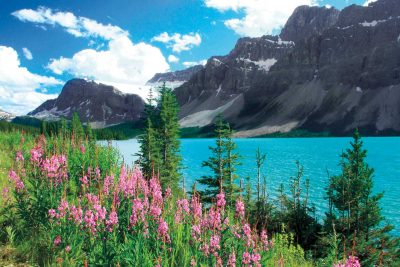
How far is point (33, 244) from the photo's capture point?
303 inches

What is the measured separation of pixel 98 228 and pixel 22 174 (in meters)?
4.28

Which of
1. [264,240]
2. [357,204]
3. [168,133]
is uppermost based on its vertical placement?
[168,133]

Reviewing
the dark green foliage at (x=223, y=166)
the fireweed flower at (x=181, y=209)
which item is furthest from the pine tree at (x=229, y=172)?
the fireweed flower at (x=181, y=209)

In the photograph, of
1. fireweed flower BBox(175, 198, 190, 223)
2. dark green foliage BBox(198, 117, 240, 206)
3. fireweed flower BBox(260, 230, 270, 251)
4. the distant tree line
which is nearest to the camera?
fireweed flower BBox(260, 230, 270, 251)

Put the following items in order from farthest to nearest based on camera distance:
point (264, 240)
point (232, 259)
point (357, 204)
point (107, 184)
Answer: point (357, 204) → point (107, 184) → point (264, 240) → point (232, 259)

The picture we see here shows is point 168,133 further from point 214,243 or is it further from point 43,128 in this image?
point 214,243

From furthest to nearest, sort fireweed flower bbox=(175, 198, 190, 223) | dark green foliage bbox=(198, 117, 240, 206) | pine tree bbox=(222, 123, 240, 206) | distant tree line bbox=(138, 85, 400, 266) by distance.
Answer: dark green foliage bbox=(198, 117, 240, 206) → pine tree bbox=(222, 123, 240, 206) → distant tree line bbox=(138, 85, 400, 266) → fireweed flower bbox=(175, 198, 190, 223)

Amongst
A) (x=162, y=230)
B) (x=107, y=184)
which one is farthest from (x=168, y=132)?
(x=162, y=230)

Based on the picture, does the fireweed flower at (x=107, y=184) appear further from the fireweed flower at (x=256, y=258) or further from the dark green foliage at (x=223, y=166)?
the dark green foliage at (x=223, y=166)

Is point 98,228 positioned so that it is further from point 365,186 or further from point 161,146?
point 161,146

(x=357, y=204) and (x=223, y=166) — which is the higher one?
(x=223, y=166)

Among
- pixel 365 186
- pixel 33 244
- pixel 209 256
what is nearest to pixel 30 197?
pixel 33 244

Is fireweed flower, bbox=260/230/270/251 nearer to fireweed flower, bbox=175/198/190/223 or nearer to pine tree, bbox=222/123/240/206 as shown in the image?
fireweed flower, bbox=175/198/190/223

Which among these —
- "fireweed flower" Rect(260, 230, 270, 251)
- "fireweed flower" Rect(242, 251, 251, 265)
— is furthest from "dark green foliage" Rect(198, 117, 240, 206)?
"fireweed flower" Rect(242, 251, 251, 265)
